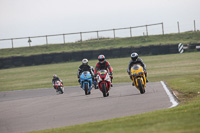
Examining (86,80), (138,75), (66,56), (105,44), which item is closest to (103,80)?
(138,75)

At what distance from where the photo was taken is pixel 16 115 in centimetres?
1402

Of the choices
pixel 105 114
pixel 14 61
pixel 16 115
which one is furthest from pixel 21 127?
pixel 14 61

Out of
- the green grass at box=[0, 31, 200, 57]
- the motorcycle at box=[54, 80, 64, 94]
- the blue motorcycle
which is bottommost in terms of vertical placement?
the motorcycle at box=[54, 80, 64, 94]

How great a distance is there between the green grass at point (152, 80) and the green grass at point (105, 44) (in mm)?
6359

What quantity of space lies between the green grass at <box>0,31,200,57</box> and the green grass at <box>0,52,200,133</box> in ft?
20.9

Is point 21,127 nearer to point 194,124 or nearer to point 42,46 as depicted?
point 194,124

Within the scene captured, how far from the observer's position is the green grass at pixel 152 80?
27.8 ft

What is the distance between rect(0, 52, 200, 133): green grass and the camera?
846 centimetres

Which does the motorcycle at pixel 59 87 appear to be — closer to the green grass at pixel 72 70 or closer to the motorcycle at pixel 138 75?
the motorcycle at pixel 138 75

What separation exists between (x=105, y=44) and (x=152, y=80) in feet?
80.0

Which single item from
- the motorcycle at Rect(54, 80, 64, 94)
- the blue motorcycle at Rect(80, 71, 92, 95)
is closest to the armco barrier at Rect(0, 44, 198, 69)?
the motorcycle at Rect(54, 80, 64, 94)

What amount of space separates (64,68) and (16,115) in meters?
28.7

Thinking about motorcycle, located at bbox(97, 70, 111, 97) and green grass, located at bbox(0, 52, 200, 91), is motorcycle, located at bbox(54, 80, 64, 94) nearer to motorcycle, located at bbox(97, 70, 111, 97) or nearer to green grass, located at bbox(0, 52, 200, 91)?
motorcycle, located at bbox(97, 70, 111, 97)

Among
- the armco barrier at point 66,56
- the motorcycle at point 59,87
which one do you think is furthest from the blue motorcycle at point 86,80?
the armco barrier at point 66,56
